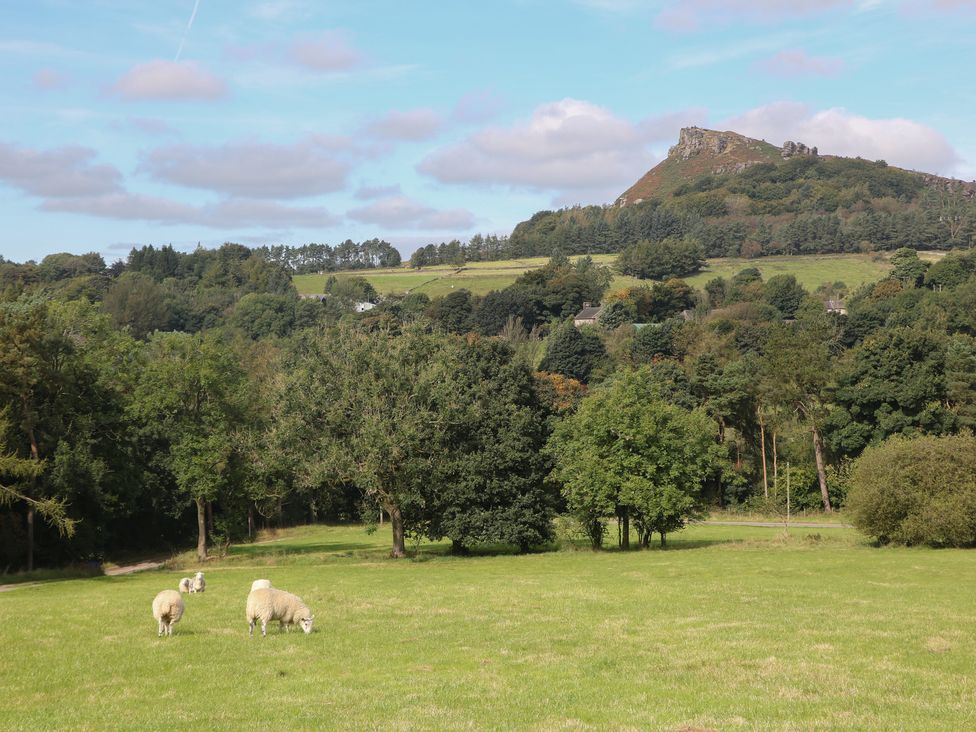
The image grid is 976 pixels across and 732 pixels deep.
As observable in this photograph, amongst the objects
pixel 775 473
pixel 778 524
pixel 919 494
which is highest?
pixel 919 494

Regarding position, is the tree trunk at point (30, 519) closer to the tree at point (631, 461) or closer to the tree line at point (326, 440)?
the tree line at point (326, 440)

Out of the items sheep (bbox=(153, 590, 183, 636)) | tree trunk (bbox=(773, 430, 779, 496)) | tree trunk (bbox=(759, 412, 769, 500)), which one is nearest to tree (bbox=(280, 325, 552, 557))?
sheep (bbox=(153, 590, 183, 636))

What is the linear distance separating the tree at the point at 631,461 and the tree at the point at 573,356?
7431 centimetres

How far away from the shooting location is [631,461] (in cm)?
5331

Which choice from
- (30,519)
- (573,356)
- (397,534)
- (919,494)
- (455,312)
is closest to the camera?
(30,519)

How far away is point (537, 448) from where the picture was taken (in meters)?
59.2

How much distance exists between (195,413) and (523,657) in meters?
42.5

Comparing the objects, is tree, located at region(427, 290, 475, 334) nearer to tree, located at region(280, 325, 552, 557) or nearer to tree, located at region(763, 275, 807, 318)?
tree, located at region(763, 275, 807, 318)

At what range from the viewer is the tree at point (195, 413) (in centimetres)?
5431

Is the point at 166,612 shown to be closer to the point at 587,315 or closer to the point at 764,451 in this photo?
the point at 764,451

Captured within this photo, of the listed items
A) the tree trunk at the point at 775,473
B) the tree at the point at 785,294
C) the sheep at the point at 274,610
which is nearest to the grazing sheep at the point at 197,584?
the sheep at the point at 274,610

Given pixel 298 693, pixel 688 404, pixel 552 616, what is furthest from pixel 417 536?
pixel 688 404

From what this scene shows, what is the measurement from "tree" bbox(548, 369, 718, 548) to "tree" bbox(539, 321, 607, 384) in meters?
74.3

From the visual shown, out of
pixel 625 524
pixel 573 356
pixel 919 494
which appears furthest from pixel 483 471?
pixel 573 356
